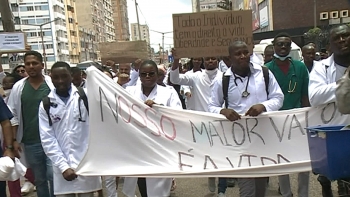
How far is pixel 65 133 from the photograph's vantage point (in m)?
4.04

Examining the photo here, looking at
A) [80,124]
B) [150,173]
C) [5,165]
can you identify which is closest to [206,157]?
[150,173]

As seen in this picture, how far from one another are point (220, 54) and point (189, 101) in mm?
1729

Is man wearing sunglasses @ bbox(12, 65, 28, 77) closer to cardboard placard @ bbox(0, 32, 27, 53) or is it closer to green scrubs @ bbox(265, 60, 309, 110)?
cardboard placard @ bbox(0, 32, 27, 53)

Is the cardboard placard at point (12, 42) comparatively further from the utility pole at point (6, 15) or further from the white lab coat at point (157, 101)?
the white lab coat at point (157, 101)

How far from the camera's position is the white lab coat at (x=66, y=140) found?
13.1 ft

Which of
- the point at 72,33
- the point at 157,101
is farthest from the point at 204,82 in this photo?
the point at 72,33

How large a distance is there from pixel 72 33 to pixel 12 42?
9046 centimetres

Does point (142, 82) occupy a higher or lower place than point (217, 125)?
higher

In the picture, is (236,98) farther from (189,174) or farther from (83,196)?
(83,196)

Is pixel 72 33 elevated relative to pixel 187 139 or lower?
elevated

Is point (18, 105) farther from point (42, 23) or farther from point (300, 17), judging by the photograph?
point (42, 23)

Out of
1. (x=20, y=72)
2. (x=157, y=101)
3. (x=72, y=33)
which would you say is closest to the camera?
(x=157, y=101)

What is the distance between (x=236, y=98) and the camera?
4156 millimetres

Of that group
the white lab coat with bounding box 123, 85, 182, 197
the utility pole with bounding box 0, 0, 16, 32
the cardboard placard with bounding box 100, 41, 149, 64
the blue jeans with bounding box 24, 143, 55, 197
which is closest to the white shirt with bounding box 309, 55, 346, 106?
the white lab coat with bounding box 123, 85, 182, 197
